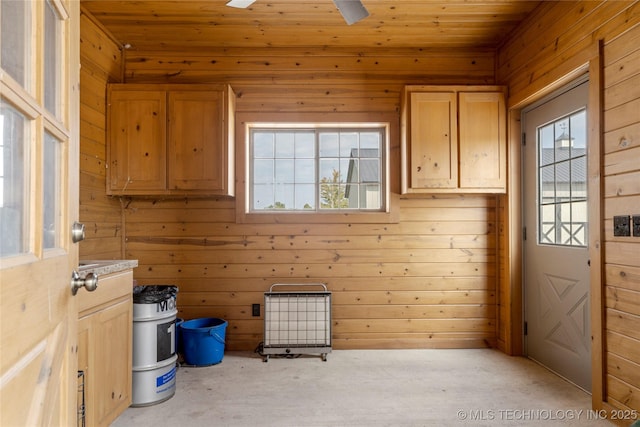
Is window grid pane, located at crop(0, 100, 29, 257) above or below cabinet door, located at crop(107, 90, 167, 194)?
below

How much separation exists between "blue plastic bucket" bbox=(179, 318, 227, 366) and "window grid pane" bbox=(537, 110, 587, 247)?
9.14 feet

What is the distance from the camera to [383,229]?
3.71 m

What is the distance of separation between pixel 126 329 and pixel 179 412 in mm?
630

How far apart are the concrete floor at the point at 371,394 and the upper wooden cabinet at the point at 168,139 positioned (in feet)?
5.05

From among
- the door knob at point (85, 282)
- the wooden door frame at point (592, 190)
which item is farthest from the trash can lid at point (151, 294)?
the wooden door frame at point (592, 190)

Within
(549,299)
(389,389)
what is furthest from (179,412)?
(549,299)

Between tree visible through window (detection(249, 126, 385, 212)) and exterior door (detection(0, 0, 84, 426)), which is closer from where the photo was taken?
exterior door (detection(0, 0, 84, 426))

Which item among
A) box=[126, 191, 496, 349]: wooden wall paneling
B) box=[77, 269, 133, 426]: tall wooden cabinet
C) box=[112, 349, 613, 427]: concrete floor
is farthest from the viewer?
box=[126, 191, 496, 349]: wooden wall paneling

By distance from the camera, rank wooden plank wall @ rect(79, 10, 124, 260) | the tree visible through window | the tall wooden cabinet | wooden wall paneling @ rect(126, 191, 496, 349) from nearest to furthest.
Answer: the tall wooden cabinet < wooden plank wall @ rect(79, 10, 124, 260) < wooden wall paneling @ rect(126, 191, 496, 349) < the tree visible through window

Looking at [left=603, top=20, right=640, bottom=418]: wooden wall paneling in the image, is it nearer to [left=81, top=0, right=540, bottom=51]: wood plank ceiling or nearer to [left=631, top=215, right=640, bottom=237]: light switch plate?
[left=631, top=215, right=640, bottom=237]: light switch plate

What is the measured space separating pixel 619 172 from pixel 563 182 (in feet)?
2.28

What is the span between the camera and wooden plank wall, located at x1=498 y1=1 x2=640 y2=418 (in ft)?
7.04

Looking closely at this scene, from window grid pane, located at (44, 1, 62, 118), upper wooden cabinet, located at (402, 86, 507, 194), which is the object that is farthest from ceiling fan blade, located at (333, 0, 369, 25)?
window grid pane, located at (44, 1, 62, 118)

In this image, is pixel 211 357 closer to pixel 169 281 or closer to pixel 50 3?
pixel 169 281
